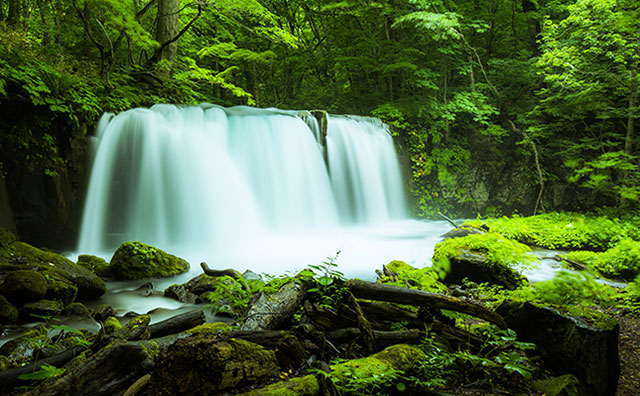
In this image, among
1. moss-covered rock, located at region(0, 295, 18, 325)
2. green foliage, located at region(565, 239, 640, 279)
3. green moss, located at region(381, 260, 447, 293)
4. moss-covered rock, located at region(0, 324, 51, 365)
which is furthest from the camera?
green foliage, located at region(565, 239, 640, 279)

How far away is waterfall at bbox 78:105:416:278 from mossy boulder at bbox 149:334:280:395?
17.4 ft

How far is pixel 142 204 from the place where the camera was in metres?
7.67

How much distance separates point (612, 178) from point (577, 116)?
2387mm

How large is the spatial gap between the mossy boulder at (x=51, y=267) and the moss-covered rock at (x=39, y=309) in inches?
17.8

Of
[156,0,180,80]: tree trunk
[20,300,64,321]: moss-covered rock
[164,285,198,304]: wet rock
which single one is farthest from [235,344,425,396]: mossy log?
[156,0,180,80]: tree trunk

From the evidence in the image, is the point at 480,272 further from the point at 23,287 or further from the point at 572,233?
the point at 23,287

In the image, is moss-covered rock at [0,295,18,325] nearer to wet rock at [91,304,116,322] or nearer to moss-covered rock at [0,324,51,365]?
wet rock at [91,304,116,322]

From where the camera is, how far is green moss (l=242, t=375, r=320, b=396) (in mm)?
→ 1706

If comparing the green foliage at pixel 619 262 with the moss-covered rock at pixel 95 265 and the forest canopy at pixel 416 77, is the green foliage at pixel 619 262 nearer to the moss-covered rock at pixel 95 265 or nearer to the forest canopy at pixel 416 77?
the forest canopy at pixel 416 77

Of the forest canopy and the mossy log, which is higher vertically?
the forest canopy

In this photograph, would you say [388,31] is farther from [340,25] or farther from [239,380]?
[239,380]

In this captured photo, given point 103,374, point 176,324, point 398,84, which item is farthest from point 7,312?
point 398,84

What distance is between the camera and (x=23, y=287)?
3705 mm

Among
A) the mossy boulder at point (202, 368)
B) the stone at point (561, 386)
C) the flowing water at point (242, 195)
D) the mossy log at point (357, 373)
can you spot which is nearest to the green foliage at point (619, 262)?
the flowing water at point (242, 195)
